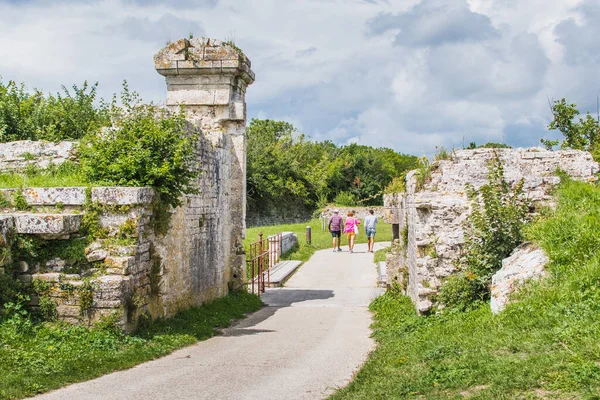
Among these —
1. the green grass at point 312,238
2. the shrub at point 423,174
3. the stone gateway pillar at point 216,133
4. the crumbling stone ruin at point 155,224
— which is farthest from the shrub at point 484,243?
the green grass at point 312,238

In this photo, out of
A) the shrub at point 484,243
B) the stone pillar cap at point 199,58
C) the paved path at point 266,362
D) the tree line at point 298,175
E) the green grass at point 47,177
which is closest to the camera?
the paved path at point 266,362

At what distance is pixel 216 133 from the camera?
13773mm

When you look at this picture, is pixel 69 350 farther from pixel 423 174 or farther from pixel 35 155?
pixel 423 174

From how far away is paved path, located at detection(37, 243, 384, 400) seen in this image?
701 centimetres

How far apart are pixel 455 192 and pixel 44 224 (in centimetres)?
599

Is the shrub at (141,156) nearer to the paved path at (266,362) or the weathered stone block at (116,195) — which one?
the weathered stone block at (116,195)

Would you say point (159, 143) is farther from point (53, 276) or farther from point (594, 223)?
point (594, 223)

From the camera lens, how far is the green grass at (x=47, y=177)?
973 centimetres

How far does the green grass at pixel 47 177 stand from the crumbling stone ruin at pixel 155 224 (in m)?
0.21

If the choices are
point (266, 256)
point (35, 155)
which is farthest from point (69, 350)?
point (266, 256)

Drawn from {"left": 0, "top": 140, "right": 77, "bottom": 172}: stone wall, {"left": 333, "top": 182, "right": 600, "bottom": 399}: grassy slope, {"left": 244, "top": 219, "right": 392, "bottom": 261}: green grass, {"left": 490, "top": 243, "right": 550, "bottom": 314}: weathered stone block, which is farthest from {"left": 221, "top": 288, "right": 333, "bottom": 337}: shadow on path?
{"left": 244, "top": 219, "right": 392, "bottom": 261}: green grass

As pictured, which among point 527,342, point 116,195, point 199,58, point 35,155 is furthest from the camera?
point 199,58

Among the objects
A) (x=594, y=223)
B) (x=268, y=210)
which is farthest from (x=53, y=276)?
(x=268, y=210)

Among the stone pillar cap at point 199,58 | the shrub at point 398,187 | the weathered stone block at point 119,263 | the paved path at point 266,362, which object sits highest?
the stone pillar cap at point 199,58
